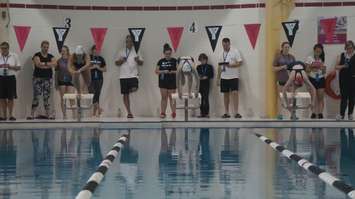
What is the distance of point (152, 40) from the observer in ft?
54.2

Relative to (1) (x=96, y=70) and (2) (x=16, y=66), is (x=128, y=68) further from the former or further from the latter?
(2) (x=16, y=66)

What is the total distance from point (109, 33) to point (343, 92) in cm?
573

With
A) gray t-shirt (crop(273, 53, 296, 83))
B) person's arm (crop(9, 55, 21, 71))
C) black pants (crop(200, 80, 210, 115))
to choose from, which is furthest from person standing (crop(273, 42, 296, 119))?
person's arm (crop(9, 55, 21, 71))

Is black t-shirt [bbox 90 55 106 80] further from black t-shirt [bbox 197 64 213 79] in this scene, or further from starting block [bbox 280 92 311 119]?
starting block [bbox 280 92 311 119]

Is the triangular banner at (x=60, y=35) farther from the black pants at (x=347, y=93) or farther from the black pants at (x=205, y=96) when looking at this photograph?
the black pants at (x=347, y=93)

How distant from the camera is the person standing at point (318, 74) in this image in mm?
15250

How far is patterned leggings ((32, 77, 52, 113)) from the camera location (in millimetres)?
15297

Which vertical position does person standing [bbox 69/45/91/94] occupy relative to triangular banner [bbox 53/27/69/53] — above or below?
below

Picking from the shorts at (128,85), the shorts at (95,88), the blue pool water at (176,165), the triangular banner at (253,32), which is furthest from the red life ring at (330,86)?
the shorts at (95,88)

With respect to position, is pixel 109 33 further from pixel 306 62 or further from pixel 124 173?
pixel 124 173

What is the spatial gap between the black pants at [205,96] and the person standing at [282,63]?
1.64 meters

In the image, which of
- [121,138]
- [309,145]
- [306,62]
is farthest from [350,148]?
[306,62]

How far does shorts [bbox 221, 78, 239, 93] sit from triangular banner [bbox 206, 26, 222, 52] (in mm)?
1050

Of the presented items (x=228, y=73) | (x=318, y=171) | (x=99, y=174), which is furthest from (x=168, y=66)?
(x=99, y=174)
